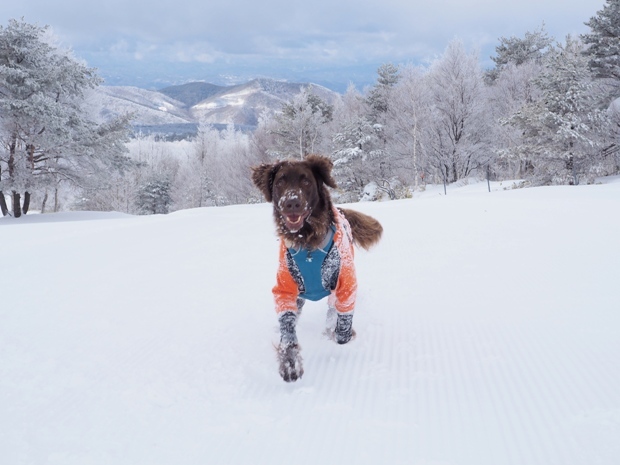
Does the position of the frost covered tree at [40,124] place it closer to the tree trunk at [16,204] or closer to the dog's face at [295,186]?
the tree trunk at [16,204]

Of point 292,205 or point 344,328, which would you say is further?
point 344,328

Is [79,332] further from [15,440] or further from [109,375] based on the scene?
[15,440]

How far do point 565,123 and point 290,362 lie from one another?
18.7 metres

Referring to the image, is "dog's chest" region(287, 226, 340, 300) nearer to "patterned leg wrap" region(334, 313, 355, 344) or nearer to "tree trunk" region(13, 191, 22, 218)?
"patterned leg wrap" region(334, 313, 355, 344)

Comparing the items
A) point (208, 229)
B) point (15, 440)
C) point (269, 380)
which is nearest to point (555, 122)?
point (208, 229)

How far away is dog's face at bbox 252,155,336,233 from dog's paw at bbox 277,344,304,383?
72cm

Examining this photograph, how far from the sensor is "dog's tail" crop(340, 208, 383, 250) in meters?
3.43

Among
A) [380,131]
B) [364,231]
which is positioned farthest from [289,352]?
[380,131]

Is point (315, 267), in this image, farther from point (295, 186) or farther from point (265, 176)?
point (265, 176)

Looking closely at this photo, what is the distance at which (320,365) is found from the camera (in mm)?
2340

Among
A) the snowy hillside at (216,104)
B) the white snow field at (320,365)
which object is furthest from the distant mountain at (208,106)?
the white snow field at (320,365)

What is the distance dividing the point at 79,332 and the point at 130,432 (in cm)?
131

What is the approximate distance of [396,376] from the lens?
215cm

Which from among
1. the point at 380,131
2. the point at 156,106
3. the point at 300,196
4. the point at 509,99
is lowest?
the point at 300,196
